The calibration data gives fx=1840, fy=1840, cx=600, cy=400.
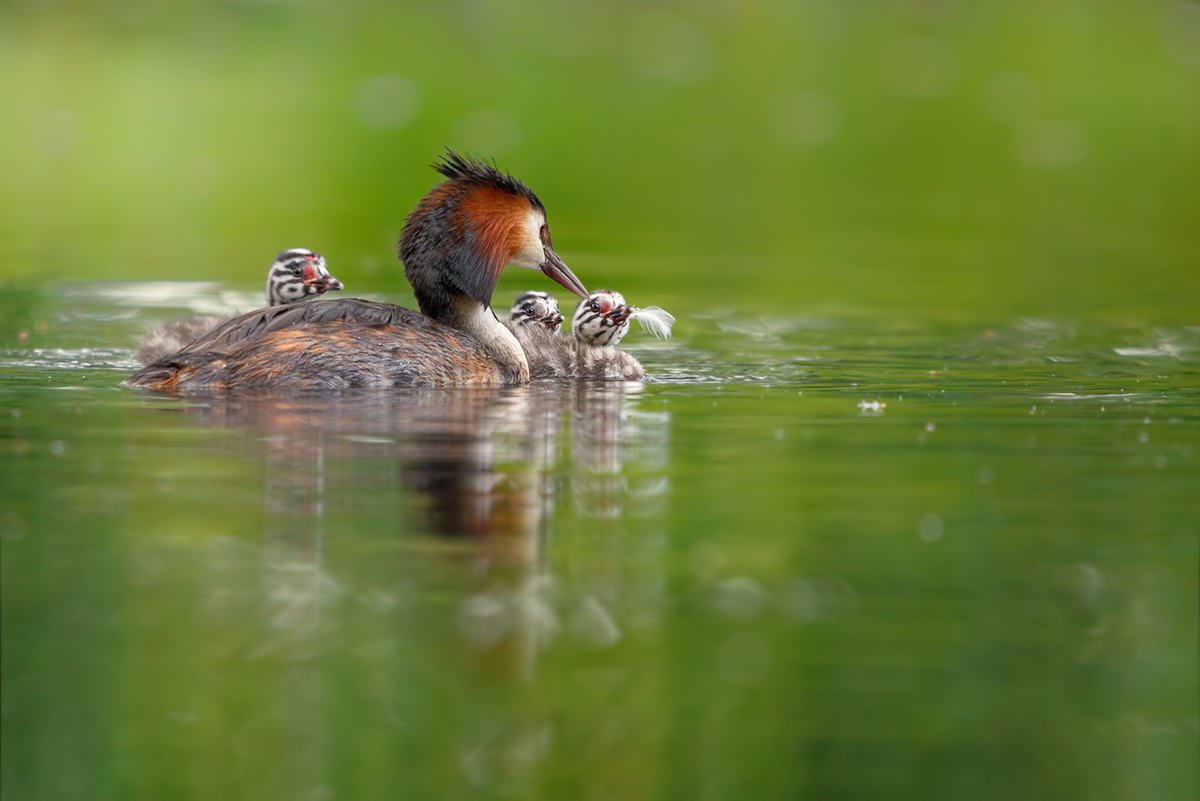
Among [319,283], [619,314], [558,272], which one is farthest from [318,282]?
[619,314]

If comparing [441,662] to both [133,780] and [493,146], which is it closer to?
[133,780]

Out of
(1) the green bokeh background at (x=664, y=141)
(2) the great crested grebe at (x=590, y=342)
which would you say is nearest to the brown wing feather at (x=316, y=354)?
(2) the great crested grebe at (x=590, y=342)

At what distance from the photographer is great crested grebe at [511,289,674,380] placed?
35.0 feet

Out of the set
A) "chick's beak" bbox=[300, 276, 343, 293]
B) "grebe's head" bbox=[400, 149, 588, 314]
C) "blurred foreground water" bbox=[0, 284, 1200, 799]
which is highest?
"grebe's head" bbox=[400, 149, 588, 314]

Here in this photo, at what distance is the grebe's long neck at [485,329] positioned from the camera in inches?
393

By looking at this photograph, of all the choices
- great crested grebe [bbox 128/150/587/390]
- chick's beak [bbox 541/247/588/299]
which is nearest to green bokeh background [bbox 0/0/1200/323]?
chick's beak [bbox 541/247/588/299]

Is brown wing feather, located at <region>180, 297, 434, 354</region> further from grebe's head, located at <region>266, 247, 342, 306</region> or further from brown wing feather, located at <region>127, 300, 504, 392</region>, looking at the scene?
grebe's head, located at <region>266, 247, 342, 306</region>

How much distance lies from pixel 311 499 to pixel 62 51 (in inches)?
1079

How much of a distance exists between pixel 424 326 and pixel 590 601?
4310 mm

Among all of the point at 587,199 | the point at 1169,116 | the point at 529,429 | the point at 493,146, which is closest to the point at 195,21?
the point at 493,146

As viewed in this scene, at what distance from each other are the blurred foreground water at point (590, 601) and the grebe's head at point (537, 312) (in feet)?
7.52

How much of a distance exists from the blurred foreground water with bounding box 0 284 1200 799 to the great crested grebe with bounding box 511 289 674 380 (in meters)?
1.68

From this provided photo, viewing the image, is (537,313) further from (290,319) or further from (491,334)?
(290,319)

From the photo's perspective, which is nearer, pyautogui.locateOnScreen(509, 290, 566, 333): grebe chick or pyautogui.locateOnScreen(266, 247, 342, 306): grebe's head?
pyautogui.locateOnScreen(266, 247, 342, 306): grebe's head
